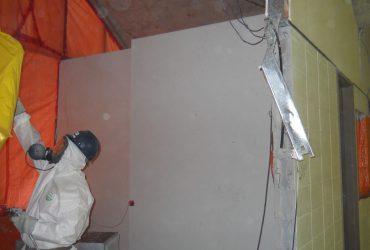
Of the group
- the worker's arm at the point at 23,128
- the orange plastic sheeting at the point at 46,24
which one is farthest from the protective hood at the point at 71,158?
the orange plastic sheeting at the point at 46,24

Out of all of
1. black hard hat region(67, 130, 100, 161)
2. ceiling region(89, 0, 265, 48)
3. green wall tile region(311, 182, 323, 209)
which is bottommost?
green wall tile region(311, 182, 323, 209)

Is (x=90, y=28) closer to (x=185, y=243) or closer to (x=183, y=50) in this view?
(x=183, y=50)

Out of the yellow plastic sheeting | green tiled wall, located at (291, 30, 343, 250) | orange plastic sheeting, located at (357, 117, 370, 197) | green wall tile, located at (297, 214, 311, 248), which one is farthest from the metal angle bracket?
orange plastic sheeting, located at (357, 117, 370, 197)

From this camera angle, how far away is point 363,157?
3.30 metres

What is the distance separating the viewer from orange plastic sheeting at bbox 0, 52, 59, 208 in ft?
11.6

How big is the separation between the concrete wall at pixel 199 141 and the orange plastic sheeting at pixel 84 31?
58.5 inches

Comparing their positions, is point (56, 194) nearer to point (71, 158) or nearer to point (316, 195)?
point (71, 158)

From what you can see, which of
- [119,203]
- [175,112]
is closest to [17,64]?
[175,112]

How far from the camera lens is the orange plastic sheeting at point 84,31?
4.55 metres

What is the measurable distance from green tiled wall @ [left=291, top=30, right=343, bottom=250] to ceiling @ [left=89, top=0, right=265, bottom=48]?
260 cm

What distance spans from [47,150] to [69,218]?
50 cm

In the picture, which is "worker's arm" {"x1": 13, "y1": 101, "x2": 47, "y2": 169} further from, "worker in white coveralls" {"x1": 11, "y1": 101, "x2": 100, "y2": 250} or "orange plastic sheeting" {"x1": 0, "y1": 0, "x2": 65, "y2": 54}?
"orange plastic sheeting" {"x1": 0, "y1": 0, "x2": 65, "y2": 54}

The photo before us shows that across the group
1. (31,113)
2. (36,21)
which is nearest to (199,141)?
(31,113)

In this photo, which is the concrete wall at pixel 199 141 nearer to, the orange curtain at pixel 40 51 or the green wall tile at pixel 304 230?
the green wall tile at pixel 304 230
